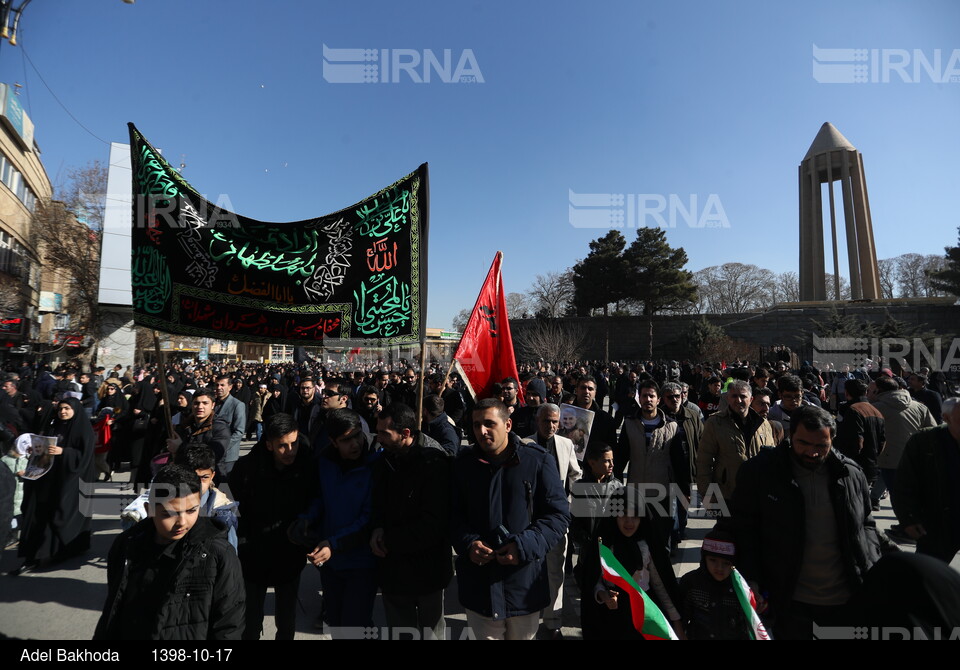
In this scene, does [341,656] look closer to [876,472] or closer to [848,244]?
[876,472]

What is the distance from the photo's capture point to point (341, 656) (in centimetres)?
202

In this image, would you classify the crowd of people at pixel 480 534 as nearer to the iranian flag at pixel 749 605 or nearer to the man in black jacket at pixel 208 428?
the iranian flag at pixel 749 605

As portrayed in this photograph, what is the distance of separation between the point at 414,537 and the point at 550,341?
3513 cm

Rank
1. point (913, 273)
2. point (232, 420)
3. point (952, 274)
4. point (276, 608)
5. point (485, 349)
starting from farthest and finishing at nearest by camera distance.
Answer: point (913, 273) < point (952, 274) < point (485, 349) < point (232, 420) < point (276, 608)

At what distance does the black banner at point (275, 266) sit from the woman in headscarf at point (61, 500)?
2242 millimetres

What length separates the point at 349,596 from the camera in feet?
9.49

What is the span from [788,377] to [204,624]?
533 cm

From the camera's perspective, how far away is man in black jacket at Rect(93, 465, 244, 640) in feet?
6.81

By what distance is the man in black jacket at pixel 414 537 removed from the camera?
106 inches

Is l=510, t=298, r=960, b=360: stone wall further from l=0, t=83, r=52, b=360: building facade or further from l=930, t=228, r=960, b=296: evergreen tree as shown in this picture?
l=0, t=83, r=52, b=360: building facade

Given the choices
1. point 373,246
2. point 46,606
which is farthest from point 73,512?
point 373,246

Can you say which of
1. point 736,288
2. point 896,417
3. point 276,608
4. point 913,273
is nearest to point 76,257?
point 276,608

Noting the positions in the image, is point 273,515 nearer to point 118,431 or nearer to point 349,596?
point 349,596

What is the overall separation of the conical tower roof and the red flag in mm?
46620
